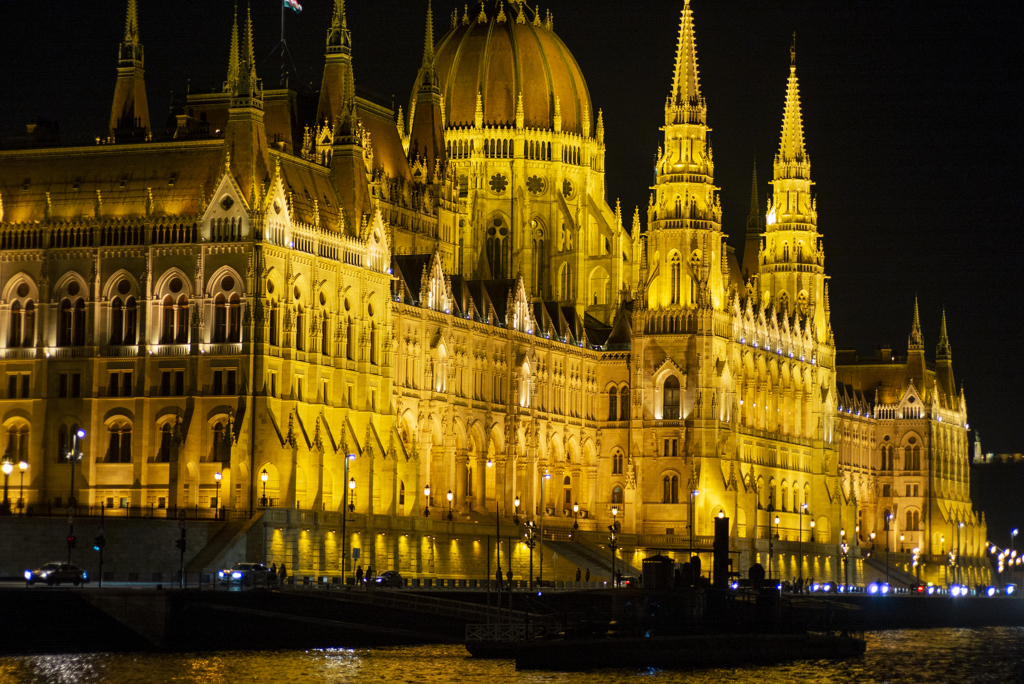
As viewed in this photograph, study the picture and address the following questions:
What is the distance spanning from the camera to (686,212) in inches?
6747

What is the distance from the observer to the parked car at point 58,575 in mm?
107312

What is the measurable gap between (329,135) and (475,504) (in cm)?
2909

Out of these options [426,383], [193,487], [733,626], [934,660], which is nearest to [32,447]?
[193,487]

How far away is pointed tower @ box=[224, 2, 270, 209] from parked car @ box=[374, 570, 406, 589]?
22931 mm

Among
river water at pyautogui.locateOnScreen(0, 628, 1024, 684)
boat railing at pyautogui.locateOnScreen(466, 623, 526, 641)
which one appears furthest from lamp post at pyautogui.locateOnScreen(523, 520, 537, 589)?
river water at pyautogui.locateOnScreen(0, 628, 1024, 684)

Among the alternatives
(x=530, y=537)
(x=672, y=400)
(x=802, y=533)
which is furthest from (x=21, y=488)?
(x=802, y=533)

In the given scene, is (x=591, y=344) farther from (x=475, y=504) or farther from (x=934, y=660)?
(x=934, y=660)

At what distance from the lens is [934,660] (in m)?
129

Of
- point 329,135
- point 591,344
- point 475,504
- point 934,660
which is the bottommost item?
point 934,660

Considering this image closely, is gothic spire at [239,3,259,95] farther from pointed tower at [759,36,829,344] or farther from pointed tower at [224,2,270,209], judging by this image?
pointed tower at [759,36,829,344]

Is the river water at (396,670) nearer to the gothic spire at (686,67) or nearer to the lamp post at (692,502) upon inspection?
the lamp post at (692,502)

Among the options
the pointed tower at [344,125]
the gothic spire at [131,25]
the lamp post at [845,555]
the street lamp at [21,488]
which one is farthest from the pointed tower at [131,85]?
the lamp post at [845,555]

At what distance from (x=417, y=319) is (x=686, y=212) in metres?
31.3

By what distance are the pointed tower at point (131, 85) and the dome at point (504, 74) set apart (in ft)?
153
